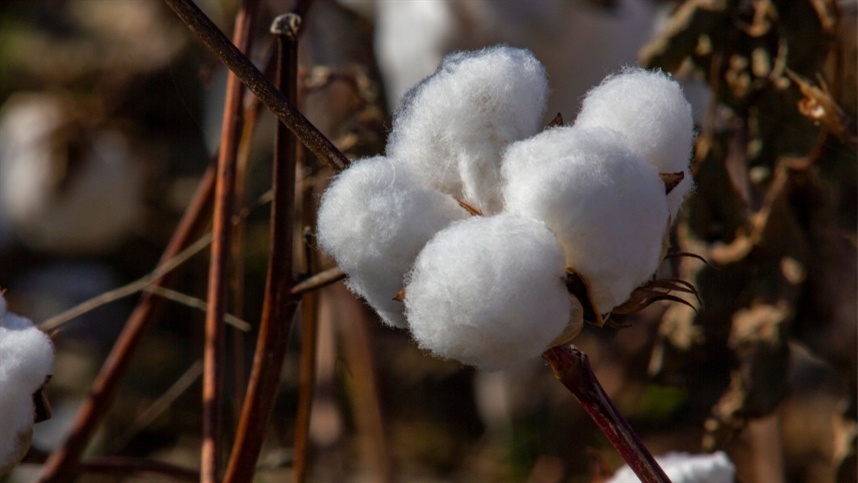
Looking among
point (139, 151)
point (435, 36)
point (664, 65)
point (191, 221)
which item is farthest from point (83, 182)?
point (664, 65)

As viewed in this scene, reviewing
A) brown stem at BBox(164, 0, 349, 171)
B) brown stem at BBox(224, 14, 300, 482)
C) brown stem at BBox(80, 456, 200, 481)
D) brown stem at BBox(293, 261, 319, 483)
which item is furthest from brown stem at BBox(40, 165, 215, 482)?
brown stem at BBox(164, 0, 349, 171)

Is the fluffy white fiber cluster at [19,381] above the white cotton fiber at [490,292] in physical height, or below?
above

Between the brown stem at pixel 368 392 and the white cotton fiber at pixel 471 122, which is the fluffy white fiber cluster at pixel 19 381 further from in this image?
the brown stem at pixel 368 392

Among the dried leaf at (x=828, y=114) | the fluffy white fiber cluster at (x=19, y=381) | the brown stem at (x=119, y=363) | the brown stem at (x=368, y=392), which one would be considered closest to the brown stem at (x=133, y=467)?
the brown stem at (x=119, y=363)

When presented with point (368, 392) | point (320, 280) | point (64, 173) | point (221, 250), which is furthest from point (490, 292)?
point (64, 173)

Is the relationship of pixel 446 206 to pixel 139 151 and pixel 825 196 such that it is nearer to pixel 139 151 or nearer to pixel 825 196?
pixel 825 196

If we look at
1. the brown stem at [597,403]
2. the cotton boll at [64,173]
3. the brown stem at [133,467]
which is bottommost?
the brown stem at [597,403]
